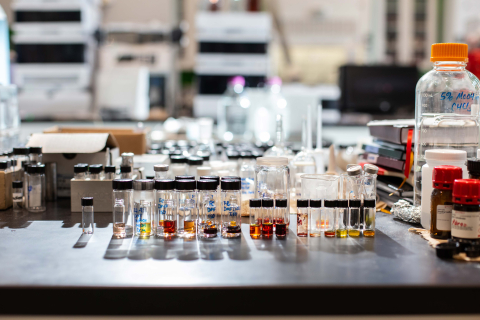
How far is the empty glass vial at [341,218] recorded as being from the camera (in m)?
1.00

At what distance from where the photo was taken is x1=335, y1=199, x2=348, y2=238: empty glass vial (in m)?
1.00

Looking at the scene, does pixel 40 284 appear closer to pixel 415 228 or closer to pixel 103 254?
pixel 103 254

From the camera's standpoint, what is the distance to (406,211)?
1.13 meters

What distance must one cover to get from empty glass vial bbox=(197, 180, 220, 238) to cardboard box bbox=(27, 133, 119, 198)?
1.62ft

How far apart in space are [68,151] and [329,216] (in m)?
0.81

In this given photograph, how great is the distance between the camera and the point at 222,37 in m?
4.21

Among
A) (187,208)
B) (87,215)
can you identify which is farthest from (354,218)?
(87,215)

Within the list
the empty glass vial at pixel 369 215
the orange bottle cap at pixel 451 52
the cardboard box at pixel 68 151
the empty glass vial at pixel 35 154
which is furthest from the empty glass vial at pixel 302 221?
the empty glass vial at pixel 35 154

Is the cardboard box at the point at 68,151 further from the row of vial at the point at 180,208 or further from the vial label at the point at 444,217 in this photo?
the vial label at the point at 444,217

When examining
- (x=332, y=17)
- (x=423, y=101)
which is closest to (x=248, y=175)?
(x=423, y=101)

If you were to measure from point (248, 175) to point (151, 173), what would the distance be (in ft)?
0.97

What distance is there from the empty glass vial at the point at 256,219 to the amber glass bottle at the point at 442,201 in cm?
37

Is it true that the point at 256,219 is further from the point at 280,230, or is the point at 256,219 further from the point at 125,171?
the point at 125,171

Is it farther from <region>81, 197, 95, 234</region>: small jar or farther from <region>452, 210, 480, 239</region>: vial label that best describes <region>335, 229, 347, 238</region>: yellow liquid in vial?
<region>81, 197, 95, 234</region>: small jar
